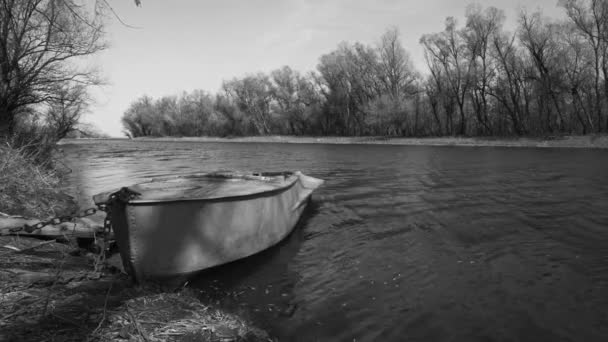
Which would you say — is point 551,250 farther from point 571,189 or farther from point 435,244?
point 571,189

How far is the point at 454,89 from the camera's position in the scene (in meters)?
47.0

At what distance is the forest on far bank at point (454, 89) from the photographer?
121 ft

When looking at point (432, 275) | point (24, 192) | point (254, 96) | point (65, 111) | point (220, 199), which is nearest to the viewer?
point (220, 199)

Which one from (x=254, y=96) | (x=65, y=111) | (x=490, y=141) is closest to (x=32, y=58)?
(x=65, y=111)

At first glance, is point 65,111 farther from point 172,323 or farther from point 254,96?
point 254,96

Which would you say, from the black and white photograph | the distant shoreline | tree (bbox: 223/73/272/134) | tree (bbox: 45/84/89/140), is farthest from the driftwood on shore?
tree (bbox: 223/73/272/134)

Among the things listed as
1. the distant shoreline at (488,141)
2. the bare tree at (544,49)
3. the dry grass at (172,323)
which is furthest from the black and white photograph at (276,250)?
the bare tree at (544,49)

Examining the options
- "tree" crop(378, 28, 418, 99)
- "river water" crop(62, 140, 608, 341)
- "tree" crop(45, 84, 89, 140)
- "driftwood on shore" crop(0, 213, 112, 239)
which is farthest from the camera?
"tree" crop(378, 28, 418, 99)

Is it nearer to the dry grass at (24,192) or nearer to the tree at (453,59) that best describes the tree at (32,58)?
the dry grass at (24,192)

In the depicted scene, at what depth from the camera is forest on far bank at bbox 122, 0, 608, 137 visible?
1457 inches

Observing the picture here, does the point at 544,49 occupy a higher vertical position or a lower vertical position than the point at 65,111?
higher

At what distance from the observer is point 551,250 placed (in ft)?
19.4

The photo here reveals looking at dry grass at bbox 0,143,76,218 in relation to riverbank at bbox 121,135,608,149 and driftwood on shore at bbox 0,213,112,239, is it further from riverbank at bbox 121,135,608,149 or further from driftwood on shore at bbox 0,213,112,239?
riverbank at bbox 121,135,608,149

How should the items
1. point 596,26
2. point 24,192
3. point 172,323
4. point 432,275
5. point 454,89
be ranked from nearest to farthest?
point 172,323
point 432,275
point 24,192
point 596,26
point 454,89
